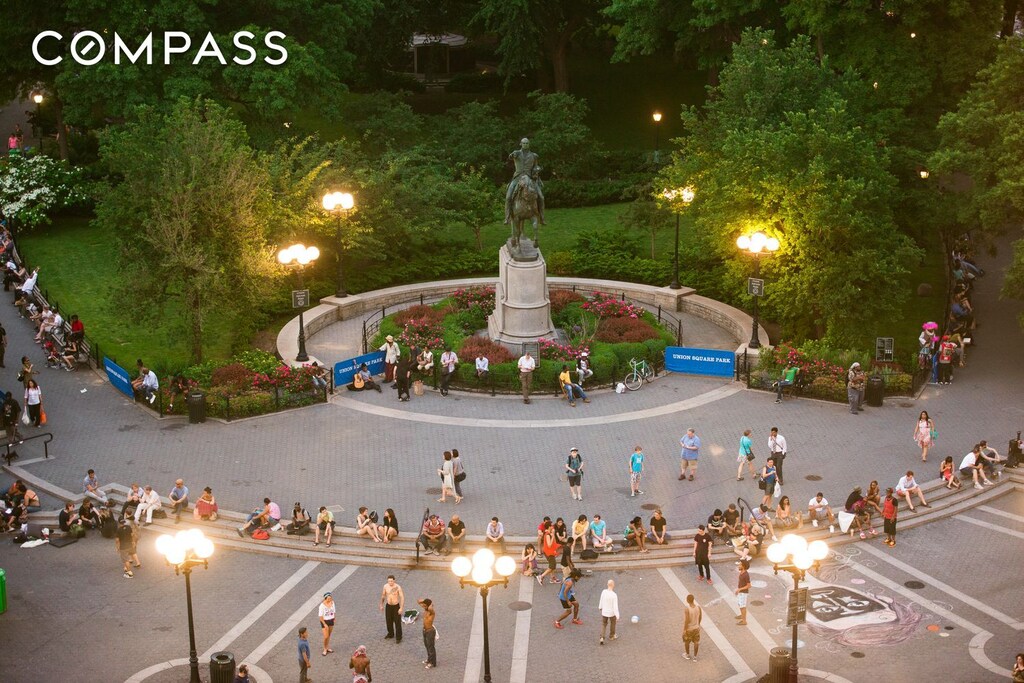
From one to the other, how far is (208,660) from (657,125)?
50209 mm

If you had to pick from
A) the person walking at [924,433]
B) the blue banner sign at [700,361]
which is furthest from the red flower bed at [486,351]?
the person walking at [924,433]

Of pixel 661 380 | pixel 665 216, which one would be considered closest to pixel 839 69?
pixel 665 216

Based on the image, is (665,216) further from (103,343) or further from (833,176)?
(103,343)

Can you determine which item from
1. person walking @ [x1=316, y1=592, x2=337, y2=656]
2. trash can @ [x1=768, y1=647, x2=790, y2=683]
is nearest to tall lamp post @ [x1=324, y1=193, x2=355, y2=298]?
person walking @ [x1=316, y1=592, x2=337, y2=656]

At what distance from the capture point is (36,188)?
173 feet

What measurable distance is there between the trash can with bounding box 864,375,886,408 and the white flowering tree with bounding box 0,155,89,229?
33.0 m

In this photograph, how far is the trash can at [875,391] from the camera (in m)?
35.2

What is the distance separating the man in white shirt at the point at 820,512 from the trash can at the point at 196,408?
16194 mm

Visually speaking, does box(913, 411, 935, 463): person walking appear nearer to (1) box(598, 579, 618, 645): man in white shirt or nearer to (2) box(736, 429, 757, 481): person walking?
(2) box(736, 429, 757, 481): person walking

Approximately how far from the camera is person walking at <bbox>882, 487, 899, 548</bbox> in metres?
27.3

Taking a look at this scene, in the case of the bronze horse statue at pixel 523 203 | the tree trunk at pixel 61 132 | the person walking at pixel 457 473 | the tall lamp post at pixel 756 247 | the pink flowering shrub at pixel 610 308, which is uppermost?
the tree trunk at pixel 61 132

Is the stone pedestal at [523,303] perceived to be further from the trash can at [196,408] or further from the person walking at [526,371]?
the trash can at [196,408]

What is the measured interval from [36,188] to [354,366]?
2216 cm

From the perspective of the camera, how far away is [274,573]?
2659 cm
